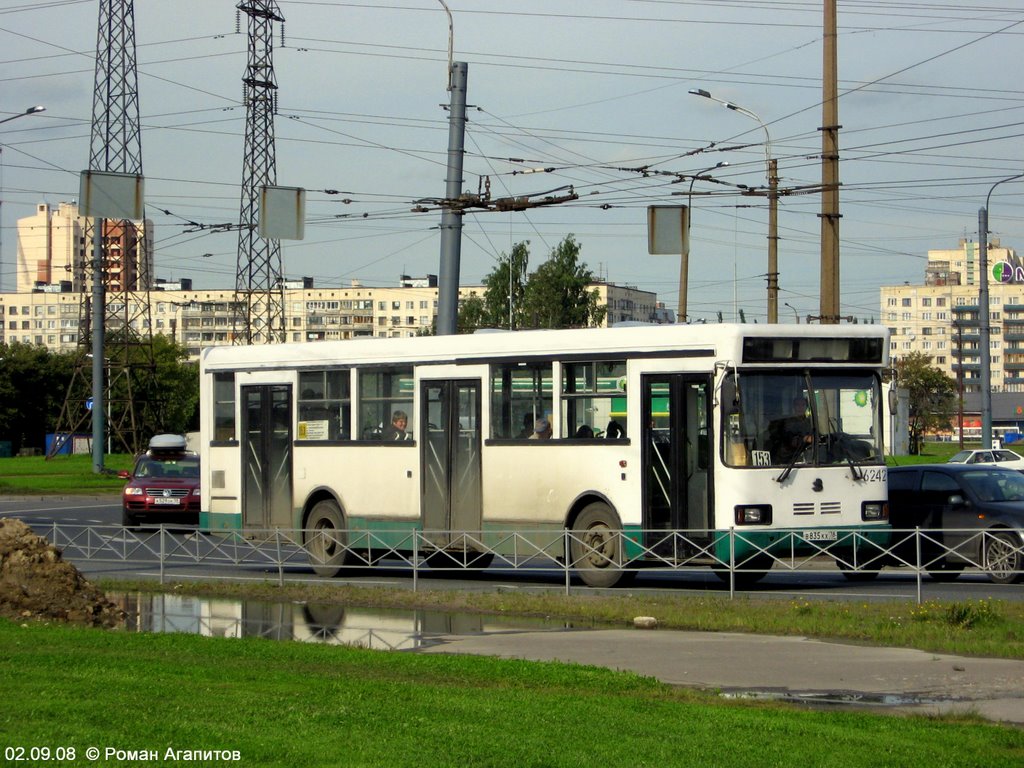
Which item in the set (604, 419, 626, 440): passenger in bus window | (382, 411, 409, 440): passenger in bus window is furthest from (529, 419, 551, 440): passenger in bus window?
(382, 411, 409, 440): passenger in bus window

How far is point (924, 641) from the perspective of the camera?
43.5ft

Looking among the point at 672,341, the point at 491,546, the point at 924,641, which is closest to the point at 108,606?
the point at 491,546

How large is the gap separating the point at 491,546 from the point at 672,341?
3794 mm

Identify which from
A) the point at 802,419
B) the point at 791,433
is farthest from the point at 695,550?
the point at 802,419

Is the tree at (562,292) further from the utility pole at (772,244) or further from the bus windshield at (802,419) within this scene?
the bus windshield at (802,419)

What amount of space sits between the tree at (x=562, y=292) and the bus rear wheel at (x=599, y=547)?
235ft

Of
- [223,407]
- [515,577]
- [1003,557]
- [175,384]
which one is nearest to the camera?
[1003,557]

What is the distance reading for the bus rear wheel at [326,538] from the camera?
21.8 m

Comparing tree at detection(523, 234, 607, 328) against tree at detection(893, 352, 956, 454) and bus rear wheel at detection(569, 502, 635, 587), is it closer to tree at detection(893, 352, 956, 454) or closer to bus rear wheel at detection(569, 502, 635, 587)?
tree at detection(893, 352, 956, 454)

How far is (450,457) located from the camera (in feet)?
67.6

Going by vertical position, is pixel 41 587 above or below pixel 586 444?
below

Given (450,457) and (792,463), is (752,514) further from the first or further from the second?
(450,457)

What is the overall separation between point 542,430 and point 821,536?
13.1ft

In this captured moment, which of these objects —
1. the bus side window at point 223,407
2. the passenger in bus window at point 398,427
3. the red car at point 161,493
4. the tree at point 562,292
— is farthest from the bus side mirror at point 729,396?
the tree at point 562,292
